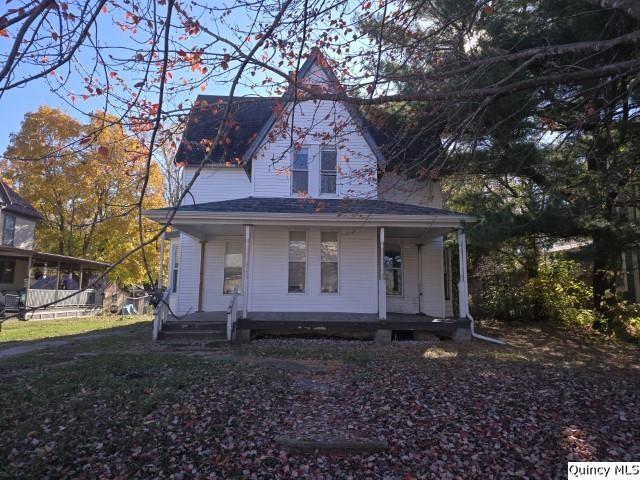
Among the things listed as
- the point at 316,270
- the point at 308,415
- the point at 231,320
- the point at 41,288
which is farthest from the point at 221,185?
the point at 41,288

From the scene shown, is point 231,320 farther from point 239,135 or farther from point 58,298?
point 58,298

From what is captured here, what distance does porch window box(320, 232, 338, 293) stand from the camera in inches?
500

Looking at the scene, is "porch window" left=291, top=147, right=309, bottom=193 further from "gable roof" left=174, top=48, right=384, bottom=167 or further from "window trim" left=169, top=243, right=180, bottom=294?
"window trim" left=169, top=243, right=180, bottom=294

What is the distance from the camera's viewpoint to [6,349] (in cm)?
1034

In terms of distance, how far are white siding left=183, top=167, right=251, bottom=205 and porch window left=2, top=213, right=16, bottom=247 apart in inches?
679

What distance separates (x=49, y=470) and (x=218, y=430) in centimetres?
162

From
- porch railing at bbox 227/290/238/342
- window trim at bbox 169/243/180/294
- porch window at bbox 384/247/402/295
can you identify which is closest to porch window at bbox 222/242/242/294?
window trim at bbox 169/243/180/294

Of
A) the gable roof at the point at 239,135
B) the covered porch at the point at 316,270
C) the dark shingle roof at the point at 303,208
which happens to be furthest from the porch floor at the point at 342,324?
the gable roof at the point at 239,135

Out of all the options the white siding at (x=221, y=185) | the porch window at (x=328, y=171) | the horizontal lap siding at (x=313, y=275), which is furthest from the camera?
the white siding at (x=221, y=185)

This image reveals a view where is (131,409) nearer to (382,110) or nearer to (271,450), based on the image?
(271,450)

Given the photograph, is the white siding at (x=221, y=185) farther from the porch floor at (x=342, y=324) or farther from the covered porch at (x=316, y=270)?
the porch floor at (x=342, y=324)

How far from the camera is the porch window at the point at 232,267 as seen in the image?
525 inches

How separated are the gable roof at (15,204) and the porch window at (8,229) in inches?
18.4

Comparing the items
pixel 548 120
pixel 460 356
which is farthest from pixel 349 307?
pixel 548 120
